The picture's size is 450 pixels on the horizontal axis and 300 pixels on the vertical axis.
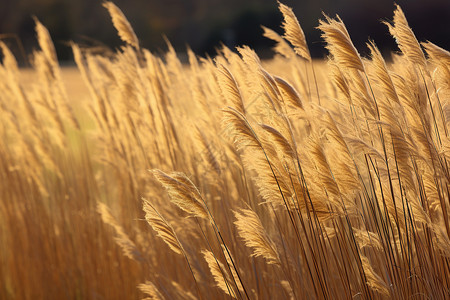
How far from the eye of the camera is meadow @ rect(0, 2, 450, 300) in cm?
167

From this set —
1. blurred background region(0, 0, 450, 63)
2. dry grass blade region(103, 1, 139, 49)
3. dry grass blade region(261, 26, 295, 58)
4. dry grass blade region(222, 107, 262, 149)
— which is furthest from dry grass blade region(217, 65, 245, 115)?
blurred background region(0, 0, 450, 63)

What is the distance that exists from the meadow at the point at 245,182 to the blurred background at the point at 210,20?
1846 cm

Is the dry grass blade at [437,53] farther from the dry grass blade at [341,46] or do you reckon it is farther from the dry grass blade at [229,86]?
the dry grass blade at [229,86]

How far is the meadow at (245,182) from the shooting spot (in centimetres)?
167

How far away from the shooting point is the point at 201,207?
1.63m

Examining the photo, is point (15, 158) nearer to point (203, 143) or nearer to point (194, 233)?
point (194, 233)

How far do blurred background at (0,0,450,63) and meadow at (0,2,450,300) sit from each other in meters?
18.5

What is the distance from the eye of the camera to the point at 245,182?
2188 millimetres

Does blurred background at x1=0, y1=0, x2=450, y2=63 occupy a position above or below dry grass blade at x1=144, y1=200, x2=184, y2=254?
above

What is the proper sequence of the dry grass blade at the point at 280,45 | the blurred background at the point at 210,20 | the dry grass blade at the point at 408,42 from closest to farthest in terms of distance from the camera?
the dry grass blade at the point at 408,42 < the dry grass blade at the point at 280,45 < the blurred background at the point at 210,20

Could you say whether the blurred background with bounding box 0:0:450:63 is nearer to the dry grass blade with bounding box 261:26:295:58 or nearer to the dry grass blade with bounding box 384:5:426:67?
the dry grass blade with bounding box 261:26:295:58

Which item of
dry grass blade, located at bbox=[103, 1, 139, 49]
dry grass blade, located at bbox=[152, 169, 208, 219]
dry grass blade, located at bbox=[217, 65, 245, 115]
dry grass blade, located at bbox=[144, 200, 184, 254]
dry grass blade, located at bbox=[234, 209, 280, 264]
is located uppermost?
dry grass blade, located at bbox=[103, 1, 139, 49]

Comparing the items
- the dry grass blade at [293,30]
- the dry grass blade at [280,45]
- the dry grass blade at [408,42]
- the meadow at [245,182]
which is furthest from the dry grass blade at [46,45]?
the dry grass blade at [408,42]

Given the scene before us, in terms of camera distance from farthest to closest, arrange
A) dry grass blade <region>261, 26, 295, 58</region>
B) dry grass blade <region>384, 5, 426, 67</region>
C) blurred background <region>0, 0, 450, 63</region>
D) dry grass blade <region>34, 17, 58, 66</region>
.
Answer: blurred background <region>0, 0, 450, 63</region>
dry grass blade <region>34, 17, 58, 66</region>
dry grass blade <region>261, 26, 295, 58</region>
dry grass blade <region>384, 5, 426, 67</region>
